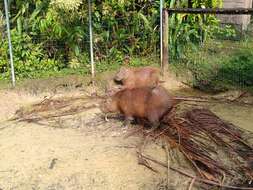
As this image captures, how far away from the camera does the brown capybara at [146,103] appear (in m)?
4.24

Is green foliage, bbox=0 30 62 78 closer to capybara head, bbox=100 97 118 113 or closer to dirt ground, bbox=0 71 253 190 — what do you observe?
dirt ground, bbox=0 71 253 190

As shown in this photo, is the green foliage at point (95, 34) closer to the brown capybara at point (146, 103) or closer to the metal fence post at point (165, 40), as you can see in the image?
the metal fence post at point (165, 40)

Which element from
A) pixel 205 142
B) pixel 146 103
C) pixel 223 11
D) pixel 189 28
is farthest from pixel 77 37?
pixel 205 142

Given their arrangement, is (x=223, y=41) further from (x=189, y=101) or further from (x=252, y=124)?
(x=252, y=124)

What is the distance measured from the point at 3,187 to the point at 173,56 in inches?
157

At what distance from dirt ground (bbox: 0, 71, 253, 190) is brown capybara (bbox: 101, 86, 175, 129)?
7.3 inches

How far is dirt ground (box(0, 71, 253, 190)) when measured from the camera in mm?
3441

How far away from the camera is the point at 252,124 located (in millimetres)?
4516

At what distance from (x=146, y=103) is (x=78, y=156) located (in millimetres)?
844

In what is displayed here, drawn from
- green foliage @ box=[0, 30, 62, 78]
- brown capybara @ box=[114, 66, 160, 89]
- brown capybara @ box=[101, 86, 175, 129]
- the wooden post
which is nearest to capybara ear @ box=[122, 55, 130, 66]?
the wooden post

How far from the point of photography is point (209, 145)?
393cm

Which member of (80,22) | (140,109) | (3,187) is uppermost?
(80,22)

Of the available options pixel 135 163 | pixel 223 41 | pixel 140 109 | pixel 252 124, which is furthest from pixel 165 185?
pixel 223 41

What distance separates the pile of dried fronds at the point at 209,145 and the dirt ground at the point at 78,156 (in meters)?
0.18
